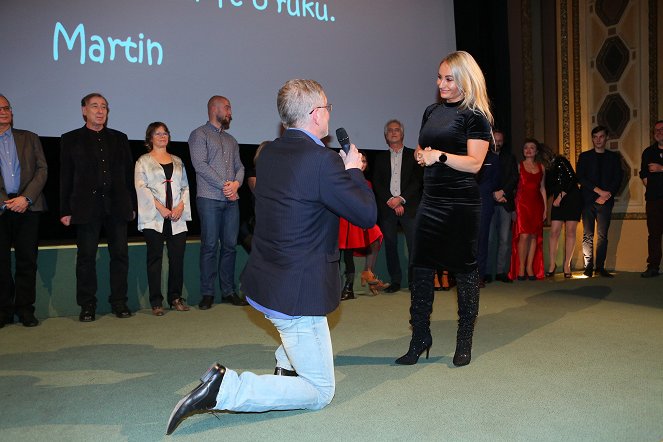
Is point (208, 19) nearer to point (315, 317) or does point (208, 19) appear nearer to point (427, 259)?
point (427, 259)

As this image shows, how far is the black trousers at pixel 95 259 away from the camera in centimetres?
468

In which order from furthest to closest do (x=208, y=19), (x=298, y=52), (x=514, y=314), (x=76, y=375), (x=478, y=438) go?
(x=298, y=52)
(x=208, y=19)
(x=514, y=314)
(x=76, y=375)
(x=478, y=438)

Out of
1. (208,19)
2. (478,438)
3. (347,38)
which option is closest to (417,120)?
(347,38)

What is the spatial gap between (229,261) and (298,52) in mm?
2166

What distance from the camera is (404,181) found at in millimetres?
5938

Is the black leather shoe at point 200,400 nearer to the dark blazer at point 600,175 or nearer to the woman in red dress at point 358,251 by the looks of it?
the woman in red dress at point 358,251

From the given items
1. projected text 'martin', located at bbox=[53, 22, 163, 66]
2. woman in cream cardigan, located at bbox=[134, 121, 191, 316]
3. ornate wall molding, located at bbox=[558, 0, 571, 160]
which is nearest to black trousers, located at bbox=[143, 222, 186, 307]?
woman in cream cardigan, located at bbox=[134, 121, 191, 316]

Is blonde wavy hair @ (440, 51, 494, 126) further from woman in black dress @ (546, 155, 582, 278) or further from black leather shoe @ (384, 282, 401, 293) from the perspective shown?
woman in black dress @ (546, 155, 582, 278)

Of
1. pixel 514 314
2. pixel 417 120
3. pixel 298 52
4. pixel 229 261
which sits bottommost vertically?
pixel 514 314

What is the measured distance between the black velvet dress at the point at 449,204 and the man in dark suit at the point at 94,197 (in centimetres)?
258

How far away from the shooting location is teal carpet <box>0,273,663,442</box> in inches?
89.9

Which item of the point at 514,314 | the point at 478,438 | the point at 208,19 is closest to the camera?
the point at 478,438

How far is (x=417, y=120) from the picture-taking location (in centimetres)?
699

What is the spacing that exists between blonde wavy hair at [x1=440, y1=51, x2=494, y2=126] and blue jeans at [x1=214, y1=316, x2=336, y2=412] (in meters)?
1.30
